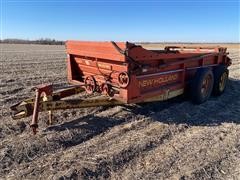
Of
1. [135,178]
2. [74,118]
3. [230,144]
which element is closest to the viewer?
[135,178]

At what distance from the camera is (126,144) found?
13.7ft

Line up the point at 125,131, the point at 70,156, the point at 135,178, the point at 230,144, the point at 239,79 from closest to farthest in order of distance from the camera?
the point at 135,178
the point at 70,156
the point at 230,144
the point at 125,131
the point at 239,79

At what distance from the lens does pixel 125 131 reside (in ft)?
15.4

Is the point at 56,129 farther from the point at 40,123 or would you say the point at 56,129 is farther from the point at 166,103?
the point at 166,103

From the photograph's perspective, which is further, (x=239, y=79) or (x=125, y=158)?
(x=239, y=79)

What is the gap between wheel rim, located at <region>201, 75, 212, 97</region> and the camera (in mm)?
6566

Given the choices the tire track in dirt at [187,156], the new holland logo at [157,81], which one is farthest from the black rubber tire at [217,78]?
the tire track in dirt at [187,156]

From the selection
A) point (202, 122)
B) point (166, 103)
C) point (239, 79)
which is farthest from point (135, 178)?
point (239, 79)

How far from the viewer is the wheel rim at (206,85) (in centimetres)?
657

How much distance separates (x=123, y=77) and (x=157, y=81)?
900mm

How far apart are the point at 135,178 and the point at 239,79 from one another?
7.76 meters

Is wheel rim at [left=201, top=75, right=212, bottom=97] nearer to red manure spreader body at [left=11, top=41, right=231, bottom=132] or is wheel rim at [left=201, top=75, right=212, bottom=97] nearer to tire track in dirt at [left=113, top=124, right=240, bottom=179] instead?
Answer: red manure spreader body at [left=11, top=41, right=231, bottom=132]

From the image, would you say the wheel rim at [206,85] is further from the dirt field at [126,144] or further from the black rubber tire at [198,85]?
the dirt field at [126,144]

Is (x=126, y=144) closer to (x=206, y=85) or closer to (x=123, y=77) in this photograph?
(x=123, y=77)
